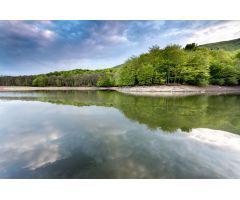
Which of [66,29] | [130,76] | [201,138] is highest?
[66,29]

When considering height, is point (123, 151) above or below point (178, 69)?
below

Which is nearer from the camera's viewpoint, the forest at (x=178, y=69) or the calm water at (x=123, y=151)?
the calm water at (x=123, y=151)

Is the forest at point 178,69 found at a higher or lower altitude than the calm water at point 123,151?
higher

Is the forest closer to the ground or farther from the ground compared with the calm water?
farther from the ground

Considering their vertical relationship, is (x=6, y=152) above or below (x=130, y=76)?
below

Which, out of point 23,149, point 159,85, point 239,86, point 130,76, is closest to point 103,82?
point 130,76

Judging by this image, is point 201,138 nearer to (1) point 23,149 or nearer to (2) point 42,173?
(2) point 42,173

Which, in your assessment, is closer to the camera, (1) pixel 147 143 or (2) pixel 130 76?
(1) pixel 147 143

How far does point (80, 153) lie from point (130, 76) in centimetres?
3513

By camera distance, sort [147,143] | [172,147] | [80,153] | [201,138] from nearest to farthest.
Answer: [80,153], [172,147], [147,143], [201,138]

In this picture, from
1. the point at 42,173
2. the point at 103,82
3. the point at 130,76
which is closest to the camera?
the point at 42,173

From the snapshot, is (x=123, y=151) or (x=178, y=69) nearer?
(x=123, y=151)

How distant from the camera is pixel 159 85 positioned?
33.4m

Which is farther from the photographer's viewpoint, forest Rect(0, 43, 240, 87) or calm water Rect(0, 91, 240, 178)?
forest Rect(0, 43, 240, 87)
